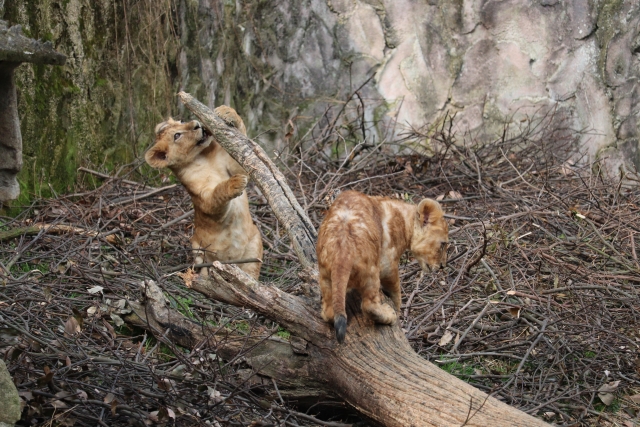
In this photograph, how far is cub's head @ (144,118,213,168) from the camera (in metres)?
6.44

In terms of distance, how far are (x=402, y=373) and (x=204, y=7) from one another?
6.93 m

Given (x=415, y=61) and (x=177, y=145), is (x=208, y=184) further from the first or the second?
(x=415, y=61)

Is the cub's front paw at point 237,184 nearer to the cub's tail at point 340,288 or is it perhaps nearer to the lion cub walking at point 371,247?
the lion cub walking at point 371,247

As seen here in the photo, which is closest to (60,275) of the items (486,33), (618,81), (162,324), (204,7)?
(162,324)

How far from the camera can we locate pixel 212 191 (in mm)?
6309

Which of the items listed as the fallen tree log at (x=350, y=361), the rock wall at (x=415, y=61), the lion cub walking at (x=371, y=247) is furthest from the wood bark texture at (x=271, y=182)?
the rock wall at (x=415, y=61)

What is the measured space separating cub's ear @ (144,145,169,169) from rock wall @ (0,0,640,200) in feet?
9.44

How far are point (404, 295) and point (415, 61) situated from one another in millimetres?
5317

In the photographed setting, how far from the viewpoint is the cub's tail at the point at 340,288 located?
419 cm

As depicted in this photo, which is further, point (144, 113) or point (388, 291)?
point (144, 113)

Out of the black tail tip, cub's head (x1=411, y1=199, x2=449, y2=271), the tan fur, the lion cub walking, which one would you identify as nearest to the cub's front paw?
the tan fur

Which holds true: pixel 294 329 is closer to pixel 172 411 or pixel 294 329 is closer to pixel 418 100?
pixel 172 411

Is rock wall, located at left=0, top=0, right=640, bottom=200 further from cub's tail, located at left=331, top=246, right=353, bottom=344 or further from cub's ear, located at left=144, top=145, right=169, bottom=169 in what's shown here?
cub's tail, located at left=331, top=246, right=353, bottom=344

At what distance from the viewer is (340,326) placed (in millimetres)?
4172
